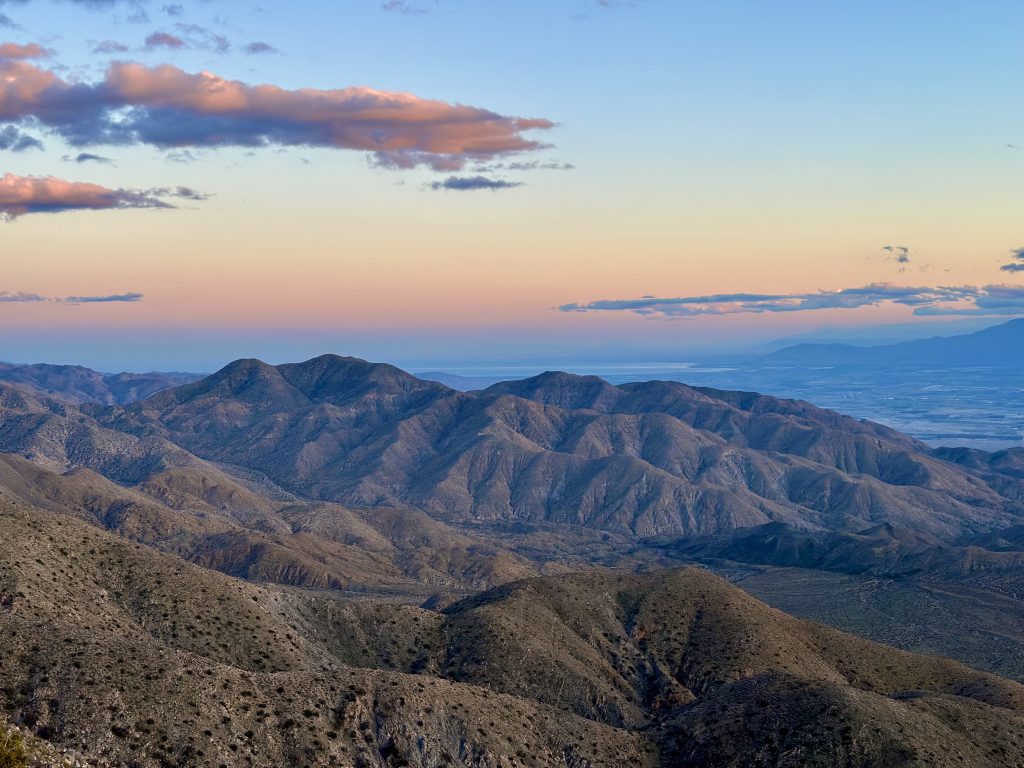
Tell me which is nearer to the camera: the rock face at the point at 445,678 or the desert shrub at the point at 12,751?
the desert shrub at the point at 12,751

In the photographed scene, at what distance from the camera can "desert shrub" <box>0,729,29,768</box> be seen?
45406 mm

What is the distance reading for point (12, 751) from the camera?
46.2 meters

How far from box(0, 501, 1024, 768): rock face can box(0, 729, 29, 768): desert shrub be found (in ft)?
18.4

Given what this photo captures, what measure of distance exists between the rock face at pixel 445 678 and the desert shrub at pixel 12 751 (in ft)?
18.4

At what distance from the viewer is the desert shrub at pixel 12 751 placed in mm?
45406

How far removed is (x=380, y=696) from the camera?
2724 inches

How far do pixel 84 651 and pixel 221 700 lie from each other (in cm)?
946

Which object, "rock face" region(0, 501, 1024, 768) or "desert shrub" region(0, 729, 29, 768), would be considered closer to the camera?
"desert shrub" region(0, 729, 29, 768)

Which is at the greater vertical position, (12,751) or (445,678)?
(12,751)

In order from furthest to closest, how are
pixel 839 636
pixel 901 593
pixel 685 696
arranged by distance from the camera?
pixel 901 593, pixel 839 636, pixel 685 696

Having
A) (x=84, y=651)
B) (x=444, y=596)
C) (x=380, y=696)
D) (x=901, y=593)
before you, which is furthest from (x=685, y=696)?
(x=901, y=593)

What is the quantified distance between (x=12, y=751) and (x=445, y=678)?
47.2m

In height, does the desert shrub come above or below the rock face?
above

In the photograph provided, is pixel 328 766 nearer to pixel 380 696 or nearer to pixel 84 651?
pixel 380 696
